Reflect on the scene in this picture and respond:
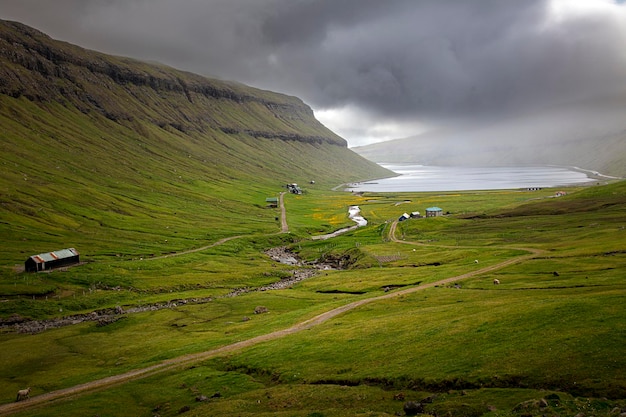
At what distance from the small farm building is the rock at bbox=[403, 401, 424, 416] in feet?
389

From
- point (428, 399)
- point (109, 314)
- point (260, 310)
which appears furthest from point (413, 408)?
point (109, 314)

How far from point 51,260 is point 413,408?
122 m

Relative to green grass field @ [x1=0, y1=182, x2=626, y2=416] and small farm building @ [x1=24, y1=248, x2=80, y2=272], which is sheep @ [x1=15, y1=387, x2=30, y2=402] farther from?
small farm building @ [x1=24, y1=248, x2=80, y2=272]

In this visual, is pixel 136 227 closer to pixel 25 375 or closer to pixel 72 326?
pixel 72 326

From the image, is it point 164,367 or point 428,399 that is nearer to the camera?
point 428,399

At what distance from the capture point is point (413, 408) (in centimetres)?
3631

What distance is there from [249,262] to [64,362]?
282 ft

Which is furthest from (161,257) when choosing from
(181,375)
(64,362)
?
(181,375)

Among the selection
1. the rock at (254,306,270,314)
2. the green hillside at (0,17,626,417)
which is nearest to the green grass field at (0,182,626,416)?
the green hillside at (0,17,626,417)

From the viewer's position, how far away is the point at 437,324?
57.7 m

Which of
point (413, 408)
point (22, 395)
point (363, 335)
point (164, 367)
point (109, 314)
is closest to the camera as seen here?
point (413, 408)

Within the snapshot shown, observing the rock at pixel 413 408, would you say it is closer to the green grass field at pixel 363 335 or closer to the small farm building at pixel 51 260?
the green grass field at pixel 363 335

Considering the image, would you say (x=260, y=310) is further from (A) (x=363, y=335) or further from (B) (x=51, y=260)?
(B) (x=51, y=260)

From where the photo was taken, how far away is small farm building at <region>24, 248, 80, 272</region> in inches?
4811
